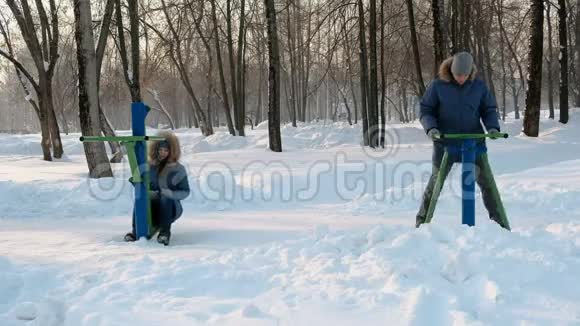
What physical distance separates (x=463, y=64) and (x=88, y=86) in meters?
7.20

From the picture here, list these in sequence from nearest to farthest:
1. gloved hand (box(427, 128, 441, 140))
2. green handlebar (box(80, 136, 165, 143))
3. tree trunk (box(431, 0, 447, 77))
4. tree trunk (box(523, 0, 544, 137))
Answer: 1. gloved hand (box(427, 128, 441, 140))
2. green handlebar (box(80, 136, 165, 143))
3. tree trunk (box(431, 0, 447, 77))
4. tree trunk (box(523, 0, 544, 137))

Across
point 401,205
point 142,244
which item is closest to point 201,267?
point 142,244

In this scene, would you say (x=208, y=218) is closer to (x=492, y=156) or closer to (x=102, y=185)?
Result: (x=102, y=185)

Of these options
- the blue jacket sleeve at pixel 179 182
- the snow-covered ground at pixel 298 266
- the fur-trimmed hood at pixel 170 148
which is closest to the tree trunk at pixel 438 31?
the snow-covered ground at pixel 298 266

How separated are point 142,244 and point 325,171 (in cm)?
538

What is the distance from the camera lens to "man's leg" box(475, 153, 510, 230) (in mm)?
4496

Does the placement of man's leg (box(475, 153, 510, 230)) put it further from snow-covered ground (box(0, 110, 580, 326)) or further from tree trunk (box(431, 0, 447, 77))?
tree trunk (box(431, 0, 447, 77))

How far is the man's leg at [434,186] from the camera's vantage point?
4562 mm

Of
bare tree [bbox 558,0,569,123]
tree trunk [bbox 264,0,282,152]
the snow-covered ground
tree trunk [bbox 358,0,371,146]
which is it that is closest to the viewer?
the snow-covered ground

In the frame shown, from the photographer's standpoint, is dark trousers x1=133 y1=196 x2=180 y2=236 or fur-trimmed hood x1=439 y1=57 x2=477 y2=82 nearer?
fur-trimmed hood x1=439 y1=57 x2=477 y2=82

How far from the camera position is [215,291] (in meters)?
3.12

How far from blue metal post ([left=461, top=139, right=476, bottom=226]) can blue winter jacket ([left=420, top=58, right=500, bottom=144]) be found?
23 cm

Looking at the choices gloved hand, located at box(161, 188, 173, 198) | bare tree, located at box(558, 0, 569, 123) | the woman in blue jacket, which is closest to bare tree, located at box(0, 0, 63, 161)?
the woman in blue jacket

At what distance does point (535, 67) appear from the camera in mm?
13023
